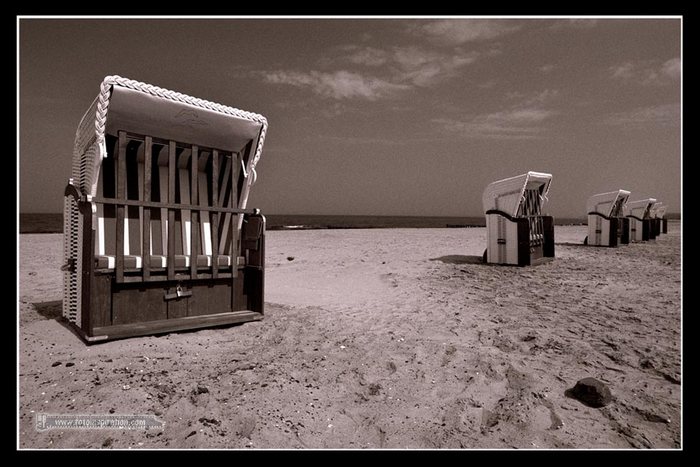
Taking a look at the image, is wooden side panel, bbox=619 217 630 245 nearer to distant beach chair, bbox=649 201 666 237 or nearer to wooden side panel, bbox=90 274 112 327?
distant beach chair, bbox=649 201 666 237

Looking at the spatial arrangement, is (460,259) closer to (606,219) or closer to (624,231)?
(606,219)

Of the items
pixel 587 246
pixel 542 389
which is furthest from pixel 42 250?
pixel 587 246

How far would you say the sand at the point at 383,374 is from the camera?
2.82m

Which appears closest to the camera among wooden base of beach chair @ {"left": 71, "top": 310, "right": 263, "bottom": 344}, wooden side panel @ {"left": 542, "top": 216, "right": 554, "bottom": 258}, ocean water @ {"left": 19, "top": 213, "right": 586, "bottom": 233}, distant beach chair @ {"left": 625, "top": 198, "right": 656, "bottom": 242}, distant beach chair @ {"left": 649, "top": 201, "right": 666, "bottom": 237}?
wooden base of beach chair @ {"left": 71, "top": 310, "right": 263, "bottom": 344}

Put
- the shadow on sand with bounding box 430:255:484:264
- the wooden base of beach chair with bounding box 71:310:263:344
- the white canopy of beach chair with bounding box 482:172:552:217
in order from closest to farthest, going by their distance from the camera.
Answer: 1. the wooden base of beach chair with bounding box 71:310:263:344
2. the white canopy of beach chair with bounding box 482:172:552:217
3. the shadow on sand with bounding box 430:255:484:264

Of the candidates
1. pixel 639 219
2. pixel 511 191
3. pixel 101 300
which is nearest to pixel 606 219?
pixel 639 219

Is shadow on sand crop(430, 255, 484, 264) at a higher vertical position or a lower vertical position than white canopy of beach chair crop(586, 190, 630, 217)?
lower

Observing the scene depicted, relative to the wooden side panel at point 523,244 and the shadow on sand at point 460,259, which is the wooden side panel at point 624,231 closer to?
the shadow on sand at point 460,259

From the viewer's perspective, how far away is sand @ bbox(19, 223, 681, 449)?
2.82 m

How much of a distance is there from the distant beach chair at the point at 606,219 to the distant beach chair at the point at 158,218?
13977 millimetres

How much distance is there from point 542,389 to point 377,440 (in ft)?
5.06

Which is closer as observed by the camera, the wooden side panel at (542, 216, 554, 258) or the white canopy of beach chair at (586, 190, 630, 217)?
the wooden side panel at (542, 216, 554, 258)

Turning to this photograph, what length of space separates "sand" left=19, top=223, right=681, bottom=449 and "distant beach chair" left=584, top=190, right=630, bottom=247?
9271 millimetres

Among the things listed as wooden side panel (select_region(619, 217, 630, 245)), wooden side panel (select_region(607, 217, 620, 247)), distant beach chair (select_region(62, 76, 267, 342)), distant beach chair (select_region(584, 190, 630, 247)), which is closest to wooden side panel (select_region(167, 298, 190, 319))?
distant beach chair (select_region(62, 76, 267, 342))
